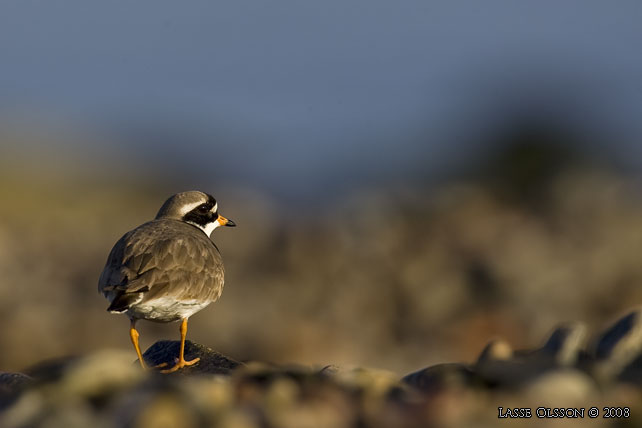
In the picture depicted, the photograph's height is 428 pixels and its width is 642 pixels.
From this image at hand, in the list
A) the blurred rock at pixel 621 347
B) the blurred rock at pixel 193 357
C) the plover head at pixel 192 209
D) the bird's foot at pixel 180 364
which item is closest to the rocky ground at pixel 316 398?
the blurred rock at pixel 621 347

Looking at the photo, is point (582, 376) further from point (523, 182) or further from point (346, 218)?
point (523, 182)

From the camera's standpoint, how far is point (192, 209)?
484 inches

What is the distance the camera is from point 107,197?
1927 inches

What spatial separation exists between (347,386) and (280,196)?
38.9 meters

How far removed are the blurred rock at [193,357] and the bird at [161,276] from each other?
0.15 metres

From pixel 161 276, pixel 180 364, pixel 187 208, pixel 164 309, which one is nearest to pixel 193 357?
pixel 180 364

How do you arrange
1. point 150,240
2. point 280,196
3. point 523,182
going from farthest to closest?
point 280,196 → point 523,182 → point 150,240

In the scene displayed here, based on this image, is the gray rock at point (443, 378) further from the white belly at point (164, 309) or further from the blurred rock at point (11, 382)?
the blurred rock at point (11, 382)

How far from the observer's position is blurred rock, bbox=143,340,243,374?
1006 cm

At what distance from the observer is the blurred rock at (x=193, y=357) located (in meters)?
Result: 10.1

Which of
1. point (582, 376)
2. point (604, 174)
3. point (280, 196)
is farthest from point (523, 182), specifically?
point (582, 376)

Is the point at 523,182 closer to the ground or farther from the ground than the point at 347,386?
farther from the ground

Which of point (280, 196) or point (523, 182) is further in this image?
point (280, 196)

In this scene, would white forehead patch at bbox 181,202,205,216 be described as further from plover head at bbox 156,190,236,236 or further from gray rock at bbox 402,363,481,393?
gray rock at bbox 402,363,481,393
